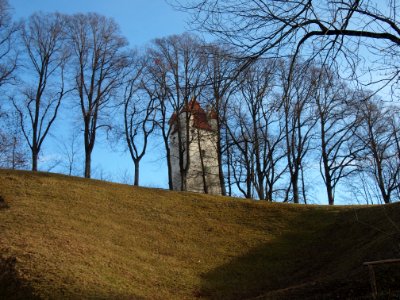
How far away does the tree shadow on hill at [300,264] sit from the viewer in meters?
11.7

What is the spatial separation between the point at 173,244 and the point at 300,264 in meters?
4.56

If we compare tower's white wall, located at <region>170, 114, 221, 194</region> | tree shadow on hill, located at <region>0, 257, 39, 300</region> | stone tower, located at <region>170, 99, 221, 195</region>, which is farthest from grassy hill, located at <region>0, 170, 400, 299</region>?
tower's white wall, located at <region>170, 114, 221, 194</region>

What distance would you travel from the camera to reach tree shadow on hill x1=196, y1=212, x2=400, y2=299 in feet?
38.2

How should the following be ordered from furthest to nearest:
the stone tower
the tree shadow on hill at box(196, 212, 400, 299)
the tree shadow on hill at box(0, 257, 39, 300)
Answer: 1. the stone tower
2. the tree shadow on hill at box(196, 212, 400, 299)
3. the tree shadow on hill at box(0, 257, 39, 300)

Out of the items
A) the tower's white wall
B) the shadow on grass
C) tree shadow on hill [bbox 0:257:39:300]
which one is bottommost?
tree shadow on hill [bbox 0:257:39:300]

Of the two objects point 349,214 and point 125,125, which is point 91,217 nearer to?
point 349,214

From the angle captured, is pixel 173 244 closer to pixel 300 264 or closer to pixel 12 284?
pixel 300 264

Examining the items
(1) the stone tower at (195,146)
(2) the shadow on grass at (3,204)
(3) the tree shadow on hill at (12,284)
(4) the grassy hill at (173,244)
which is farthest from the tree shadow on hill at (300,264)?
(1) the stone tower at (195,146)

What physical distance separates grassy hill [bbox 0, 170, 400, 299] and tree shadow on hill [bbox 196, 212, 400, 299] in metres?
0.04

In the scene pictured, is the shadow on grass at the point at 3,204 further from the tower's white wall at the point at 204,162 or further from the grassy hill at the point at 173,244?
the tower's white wall at the point at 204,162

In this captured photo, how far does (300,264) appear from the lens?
15352mm

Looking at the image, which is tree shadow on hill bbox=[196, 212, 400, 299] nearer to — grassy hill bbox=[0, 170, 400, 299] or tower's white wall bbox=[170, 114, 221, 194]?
grassy hill bbox=[0, 170, 400, 299]

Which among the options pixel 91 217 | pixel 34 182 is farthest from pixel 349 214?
pixel 34 182

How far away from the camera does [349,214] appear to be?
19.3 meters
